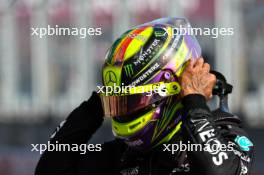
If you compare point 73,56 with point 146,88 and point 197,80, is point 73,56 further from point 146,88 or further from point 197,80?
point 197,80

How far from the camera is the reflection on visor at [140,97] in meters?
2.71

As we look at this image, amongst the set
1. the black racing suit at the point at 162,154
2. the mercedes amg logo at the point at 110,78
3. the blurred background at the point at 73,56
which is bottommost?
the black racing suit at the point at 162,154

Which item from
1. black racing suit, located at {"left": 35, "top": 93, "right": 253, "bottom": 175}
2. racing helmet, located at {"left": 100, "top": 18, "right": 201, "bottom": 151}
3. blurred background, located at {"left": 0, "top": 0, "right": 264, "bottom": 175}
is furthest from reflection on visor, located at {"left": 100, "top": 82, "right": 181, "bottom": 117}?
blurred background, located at {"left": 0, "top": 0, "right": 264, "bottom": 175}

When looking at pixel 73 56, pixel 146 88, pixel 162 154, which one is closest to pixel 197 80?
pixel 146 88

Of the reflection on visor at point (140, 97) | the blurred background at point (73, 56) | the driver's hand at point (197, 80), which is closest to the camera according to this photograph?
the driver's hand at point (197, 80)

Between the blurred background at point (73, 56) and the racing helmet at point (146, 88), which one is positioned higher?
the blurred background at point (73, 56)

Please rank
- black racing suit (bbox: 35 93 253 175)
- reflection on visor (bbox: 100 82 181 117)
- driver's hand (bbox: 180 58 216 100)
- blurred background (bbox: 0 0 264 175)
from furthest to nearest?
1. blurred background (bbox: 0 0 264 175)
2. reflection on visor (bbox: 100 82 181 117)
3. driver's hand (bbox: 180 58 216 100)
4. black racing suit (bbox: 35 93 253 175)

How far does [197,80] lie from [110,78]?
347 millimetres

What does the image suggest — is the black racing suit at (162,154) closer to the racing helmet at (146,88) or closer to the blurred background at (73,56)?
the racing helmet at (146,88)

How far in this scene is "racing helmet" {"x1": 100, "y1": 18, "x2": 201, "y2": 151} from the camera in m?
2.72

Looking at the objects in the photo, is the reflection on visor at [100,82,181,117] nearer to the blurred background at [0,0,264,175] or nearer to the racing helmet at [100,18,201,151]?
the racing helmet at [100,18,201,151]

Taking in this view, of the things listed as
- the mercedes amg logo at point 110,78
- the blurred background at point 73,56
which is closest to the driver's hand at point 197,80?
the mercedes amg logo at point 110,78

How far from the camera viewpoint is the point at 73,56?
1530 centimetres

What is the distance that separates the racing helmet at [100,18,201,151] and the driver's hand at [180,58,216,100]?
74 millimetres
